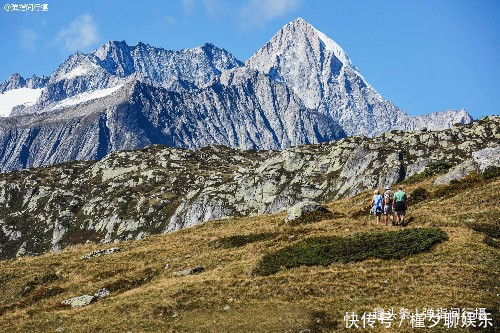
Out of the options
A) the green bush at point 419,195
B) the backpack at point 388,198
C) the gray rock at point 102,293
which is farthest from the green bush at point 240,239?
the green bush at point 419,195

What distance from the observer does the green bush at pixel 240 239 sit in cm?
4347

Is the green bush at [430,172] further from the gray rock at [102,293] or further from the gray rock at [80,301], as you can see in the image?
the gray rock at [80,301]

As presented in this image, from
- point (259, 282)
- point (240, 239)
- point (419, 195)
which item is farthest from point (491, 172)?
point (259, 282)

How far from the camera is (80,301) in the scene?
33062 millimetres

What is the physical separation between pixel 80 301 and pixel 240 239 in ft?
51.1

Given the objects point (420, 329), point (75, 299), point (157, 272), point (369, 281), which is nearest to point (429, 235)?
point (369, 281)

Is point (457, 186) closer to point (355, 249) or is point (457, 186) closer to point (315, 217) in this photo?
point (315, 217)

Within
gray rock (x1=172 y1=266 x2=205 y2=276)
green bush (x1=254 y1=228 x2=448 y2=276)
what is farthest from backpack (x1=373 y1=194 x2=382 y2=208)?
gray rock (x1=172 y1=266 x2=205 y2=276)

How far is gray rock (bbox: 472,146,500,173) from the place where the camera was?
5494 centimetres

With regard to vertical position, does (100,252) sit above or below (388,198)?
below

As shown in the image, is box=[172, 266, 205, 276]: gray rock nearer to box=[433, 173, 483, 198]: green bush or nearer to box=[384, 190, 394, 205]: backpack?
box=[384, 190, 394, 205]: backpack

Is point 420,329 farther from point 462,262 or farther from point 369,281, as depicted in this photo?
point 462,262

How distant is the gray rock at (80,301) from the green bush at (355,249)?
11.2 meters

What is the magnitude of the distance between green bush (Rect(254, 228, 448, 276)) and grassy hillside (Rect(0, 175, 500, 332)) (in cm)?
46
